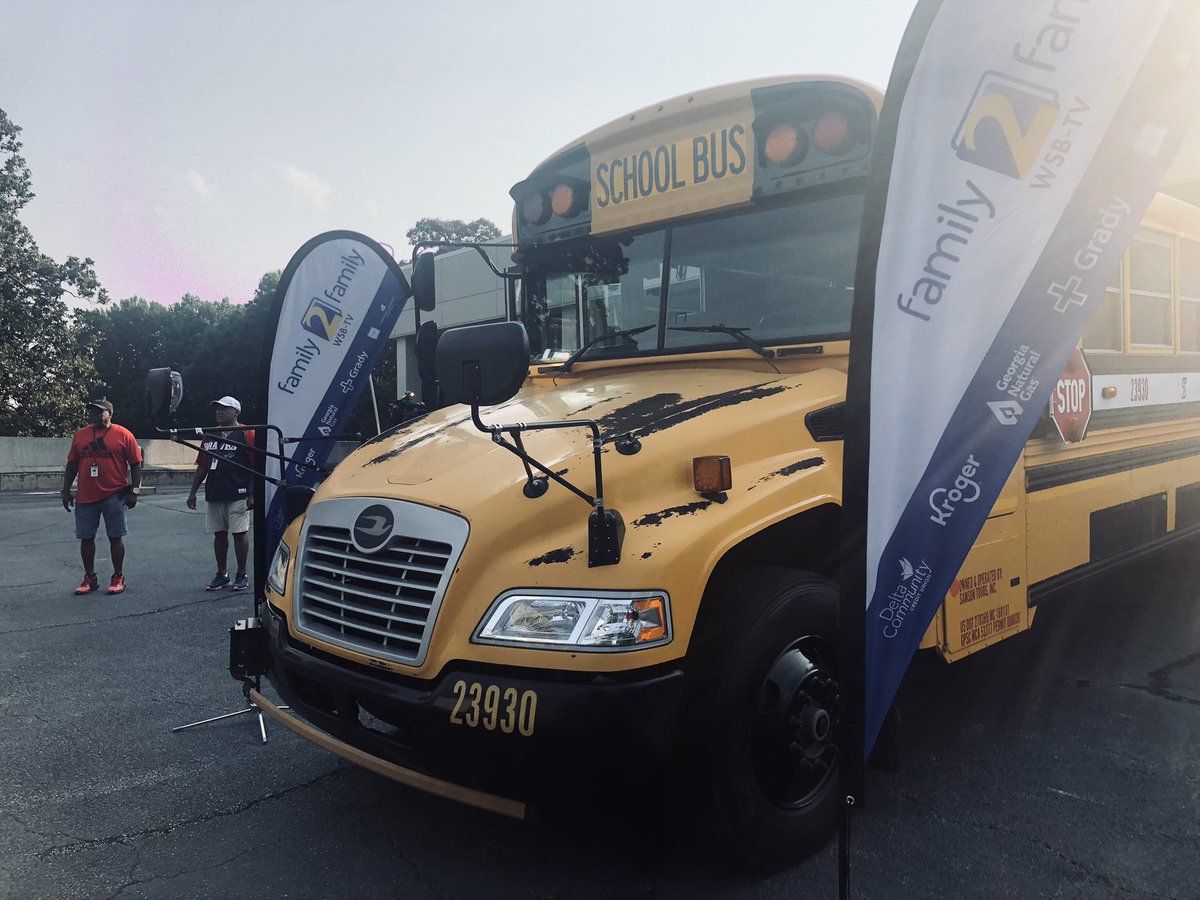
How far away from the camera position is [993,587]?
339 cm

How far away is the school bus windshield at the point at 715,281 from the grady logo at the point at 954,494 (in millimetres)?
937

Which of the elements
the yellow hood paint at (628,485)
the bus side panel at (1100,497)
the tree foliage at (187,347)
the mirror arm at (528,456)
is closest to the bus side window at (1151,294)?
the bus side panel at (1100,497)

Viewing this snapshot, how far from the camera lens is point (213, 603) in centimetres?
686

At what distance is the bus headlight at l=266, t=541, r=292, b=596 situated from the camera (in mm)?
3119

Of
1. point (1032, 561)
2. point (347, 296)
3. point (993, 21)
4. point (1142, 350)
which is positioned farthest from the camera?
point (347, 296)

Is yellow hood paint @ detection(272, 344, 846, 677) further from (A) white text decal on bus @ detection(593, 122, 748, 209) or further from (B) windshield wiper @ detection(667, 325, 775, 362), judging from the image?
(A) white text decal on bus @ detection(593, 122, 748, 209)

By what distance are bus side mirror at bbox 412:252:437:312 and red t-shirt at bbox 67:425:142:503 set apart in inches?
166

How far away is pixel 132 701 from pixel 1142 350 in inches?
212

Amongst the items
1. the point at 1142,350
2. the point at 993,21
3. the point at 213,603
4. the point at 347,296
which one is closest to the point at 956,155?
the point at 993,21

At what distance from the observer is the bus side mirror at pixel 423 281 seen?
4.12 metres

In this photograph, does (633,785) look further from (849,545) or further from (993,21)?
(993,21)

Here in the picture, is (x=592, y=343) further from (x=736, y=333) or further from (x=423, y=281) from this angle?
(x=423, y=281)

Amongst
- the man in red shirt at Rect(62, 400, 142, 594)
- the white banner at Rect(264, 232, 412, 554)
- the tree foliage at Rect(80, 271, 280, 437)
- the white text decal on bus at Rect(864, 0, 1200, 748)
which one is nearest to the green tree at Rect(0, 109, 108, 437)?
the tree foliage at Rect(80, 271, 280, 437)

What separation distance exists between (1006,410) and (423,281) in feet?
8.89
